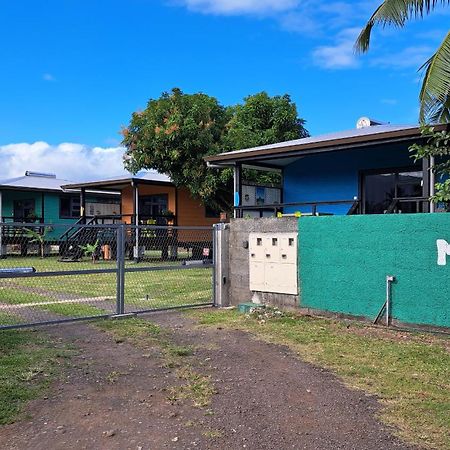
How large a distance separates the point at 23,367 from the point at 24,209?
26.3m

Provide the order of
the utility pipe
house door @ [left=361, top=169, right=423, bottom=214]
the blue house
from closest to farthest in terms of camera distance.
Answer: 1. the utility pipe
2. the blue house
3. house door @ [left=361, top=169, right=423, bottom=214]

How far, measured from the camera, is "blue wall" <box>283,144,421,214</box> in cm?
1396

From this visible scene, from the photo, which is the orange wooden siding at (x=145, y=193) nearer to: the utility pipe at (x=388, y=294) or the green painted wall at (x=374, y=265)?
the green painted wall at (x=374, y=265)

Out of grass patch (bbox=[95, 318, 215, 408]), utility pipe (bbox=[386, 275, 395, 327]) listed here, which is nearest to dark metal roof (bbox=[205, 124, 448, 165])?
utility pipe (bbox=[386, 275, 395, 327])

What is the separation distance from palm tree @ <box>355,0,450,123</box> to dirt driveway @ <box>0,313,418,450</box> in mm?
4666

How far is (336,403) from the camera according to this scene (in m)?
4.70

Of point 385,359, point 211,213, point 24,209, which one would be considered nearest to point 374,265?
point 385,359

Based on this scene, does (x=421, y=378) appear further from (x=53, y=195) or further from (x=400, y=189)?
(x=53, y=195)

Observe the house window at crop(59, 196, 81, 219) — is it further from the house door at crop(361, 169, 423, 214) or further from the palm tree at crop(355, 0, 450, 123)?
the palm tree at crop(355, 0, 450, 123)

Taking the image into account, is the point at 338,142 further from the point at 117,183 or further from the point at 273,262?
the point at 117,183

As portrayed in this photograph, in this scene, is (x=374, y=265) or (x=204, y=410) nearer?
(x=204, y=410)

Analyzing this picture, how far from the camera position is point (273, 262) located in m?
9.76

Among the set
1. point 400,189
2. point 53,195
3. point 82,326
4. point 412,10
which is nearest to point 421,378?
point 82,326

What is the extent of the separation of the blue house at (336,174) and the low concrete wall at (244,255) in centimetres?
189
